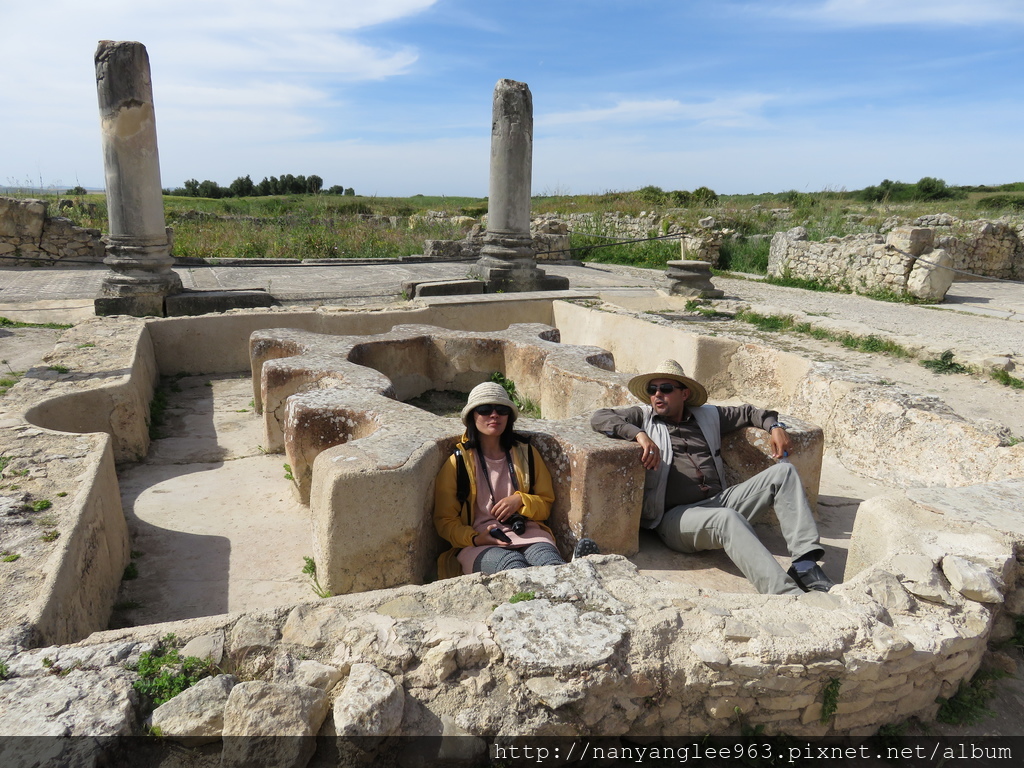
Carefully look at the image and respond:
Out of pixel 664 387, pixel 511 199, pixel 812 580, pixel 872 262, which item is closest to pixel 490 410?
pixel 664 387

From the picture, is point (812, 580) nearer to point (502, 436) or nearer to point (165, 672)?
point (502, 436)

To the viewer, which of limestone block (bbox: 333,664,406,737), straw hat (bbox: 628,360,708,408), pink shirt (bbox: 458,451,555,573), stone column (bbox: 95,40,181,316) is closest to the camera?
limestone block (bbox: 333,664,406,737)

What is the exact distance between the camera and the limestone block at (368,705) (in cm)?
192

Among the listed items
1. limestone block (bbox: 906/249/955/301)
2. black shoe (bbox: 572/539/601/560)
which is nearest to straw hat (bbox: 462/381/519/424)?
black shoe (bbox: 572/539/601/560)

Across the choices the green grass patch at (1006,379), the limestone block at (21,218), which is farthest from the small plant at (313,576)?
the limestone block at (21,218)

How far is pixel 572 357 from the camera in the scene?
18.9 ft

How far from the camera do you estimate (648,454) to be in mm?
3670

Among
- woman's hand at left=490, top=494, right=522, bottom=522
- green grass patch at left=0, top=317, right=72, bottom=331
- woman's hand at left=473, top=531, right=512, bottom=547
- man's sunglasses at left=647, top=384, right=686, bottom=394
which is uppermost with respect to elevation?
man's sunglasses at left=647, top=384, right=686, bottom=394

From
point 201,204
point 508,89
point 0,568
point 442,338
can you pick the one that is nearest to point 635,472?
point 0,568

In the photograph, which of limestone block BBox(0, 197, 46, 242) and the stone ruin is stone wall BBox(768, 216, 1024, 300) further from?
limestone block BBox(0, 197, 46, 242)

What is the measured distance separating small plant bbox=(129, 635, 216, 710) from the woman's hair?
1769 mm

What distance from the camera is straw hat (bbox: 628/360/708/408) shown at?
12.7 feet

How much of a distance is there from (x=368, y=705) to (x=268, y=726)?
265 mm

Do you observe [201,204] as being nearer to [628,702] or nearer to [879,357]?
[879,357]
